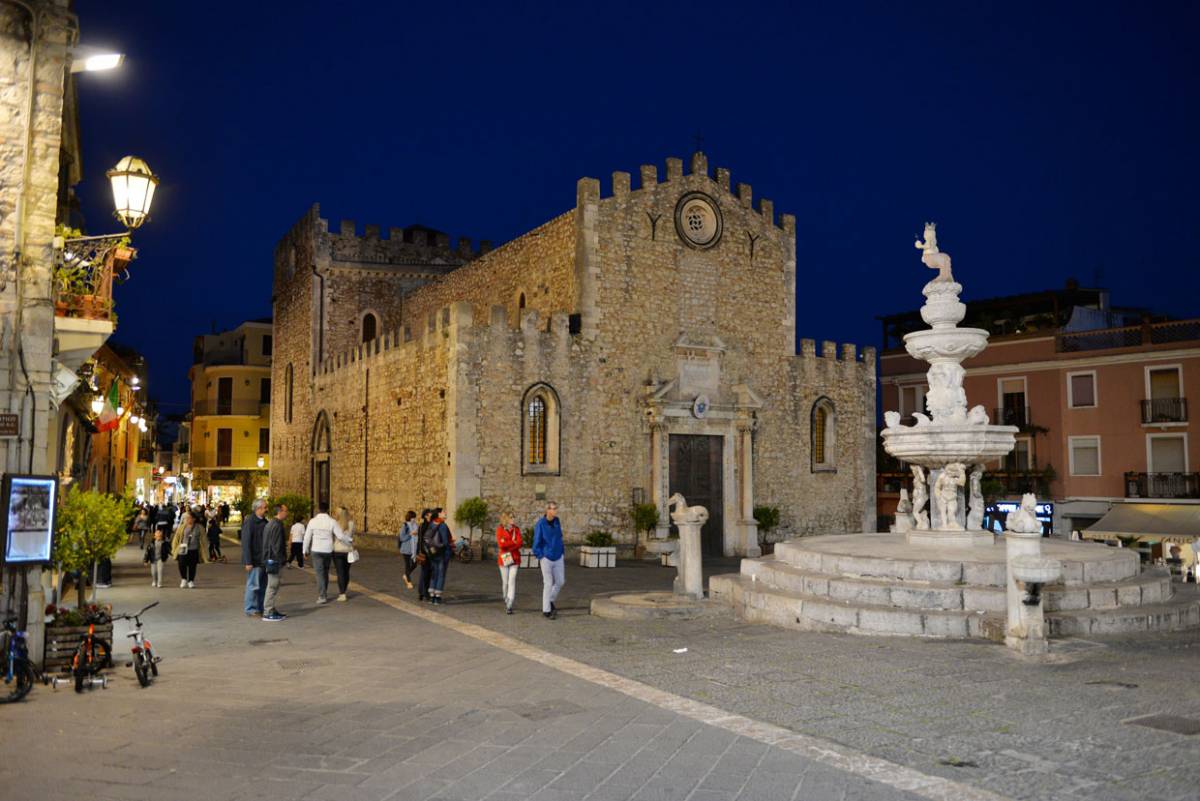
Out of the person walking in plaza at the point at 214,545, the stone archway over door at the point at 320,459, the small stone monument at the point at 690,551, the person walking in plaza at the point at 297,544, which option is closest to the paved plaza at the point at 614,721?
the small stone monument at the point at 690,551

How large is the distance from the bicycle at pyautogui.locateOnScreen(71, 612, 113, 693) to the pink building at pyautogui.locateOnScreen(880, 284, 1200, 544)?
28.6 metres

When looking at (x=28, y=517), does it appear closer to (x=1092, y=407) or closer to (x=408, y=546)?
(x=408, y=546)

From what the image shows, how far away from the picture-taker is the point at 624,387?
81.0ft

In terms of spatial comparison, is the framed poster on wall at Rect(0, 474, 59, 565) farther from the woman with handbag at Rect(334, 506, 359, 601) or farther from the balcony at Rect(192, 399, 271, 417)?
the balcony at Rect(192, 399, 271, 417)

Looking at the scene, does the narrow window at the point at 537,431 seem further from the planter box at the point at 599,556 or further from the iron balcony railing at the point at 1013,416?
the iron balcony railing at the point at 1013,416

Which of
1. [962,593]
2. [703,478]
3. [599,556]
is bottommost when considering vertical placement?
[599,556]

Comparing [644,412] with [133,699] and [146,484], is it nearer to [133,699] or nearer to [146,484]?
[133,699]

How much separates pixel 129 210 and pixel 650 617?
7597 millimetres

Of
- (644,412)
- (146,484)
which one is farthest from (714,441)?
(146,484)

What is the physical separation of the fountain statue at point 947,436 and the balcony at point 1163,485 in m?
19.5

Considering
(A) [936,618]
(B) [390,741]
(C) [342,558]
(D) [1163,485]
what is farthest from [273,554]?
(D) [1163,485]

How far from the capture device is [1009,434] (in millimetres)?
12867

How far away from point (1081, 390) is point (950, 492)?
22.1 meters

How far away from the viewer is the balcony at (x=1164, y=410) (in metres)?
29.6
